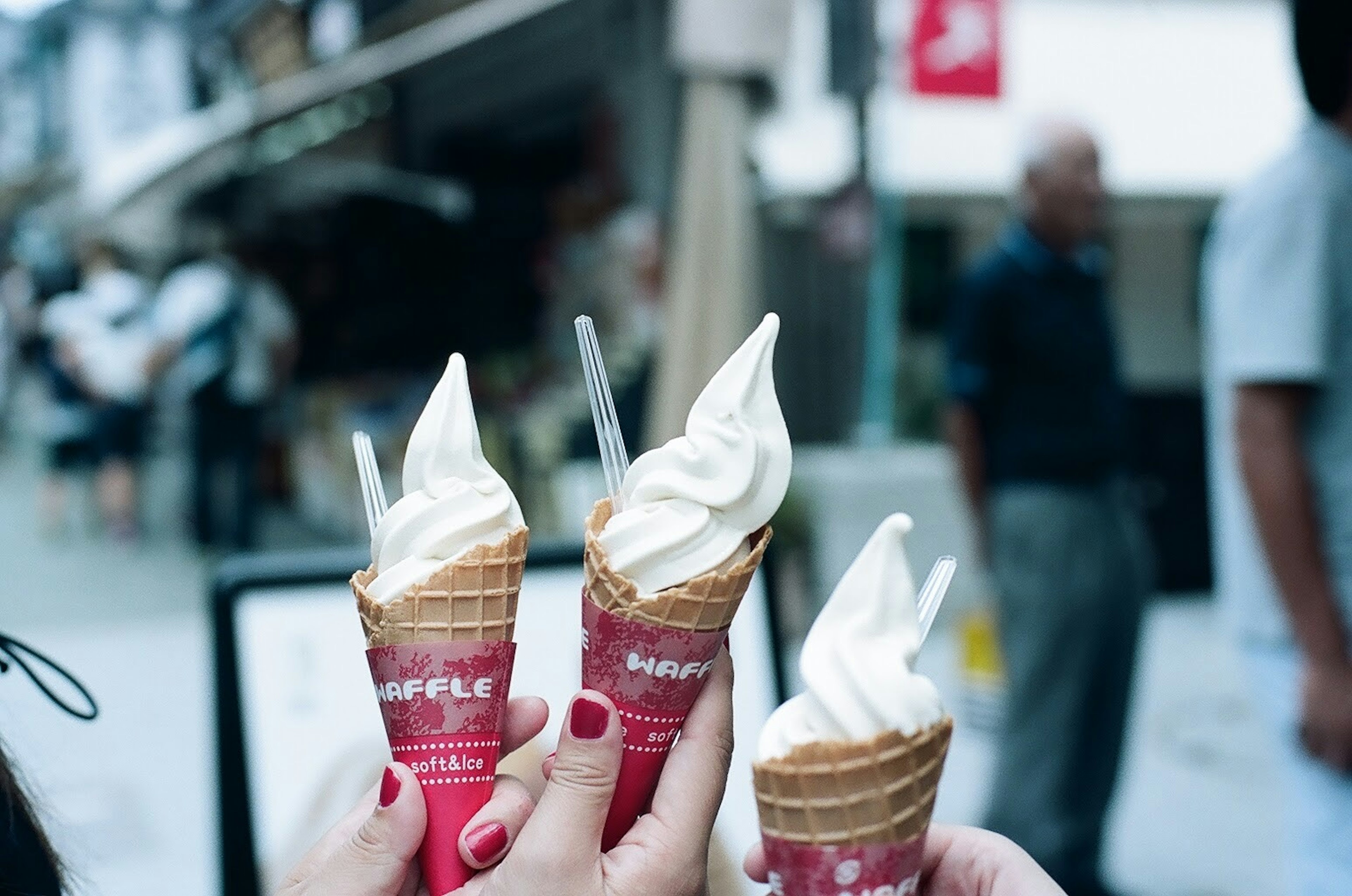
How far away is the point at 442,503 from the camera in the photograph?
1304mm

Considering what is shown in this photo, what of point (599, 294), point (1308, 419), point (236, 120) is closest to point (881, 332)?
point (599, 294)

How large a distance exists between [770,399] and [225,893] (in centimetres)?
129

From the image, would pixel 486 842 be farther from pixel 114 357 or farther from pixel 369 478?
pixel 114 357

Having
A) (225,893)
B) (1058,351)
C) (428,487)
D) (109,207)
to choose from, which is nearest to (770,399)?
(428,487)

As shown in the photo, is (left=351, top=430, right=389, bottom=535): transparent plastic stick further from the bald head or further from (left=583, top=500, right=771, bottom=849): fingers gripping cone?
the bald head

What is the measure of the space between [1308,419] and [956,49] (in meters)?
4.80

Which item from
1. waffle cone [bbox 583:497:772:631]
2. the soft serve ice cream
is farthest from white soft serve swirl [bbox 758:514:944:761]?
waffle cone [bbox 583:497:772:631]

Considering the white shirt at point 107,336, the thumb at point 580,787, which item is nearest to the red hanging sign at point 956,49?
the white shirt at point 107,336

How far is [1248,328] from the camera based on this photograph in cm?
235

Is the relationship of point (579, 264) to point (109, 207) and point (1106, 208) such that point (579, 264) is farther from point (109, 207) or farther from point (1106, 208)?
point (109, 207)

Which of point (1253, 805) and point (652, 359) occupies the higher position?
point (652, 359)

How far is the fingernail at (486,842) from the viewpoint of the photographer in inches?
47.2

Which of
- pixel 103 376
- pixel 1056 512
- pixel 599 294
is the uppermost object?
pixel 599 294

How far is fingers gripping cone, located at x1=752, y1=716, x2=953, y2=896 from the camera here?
1.04 metres
